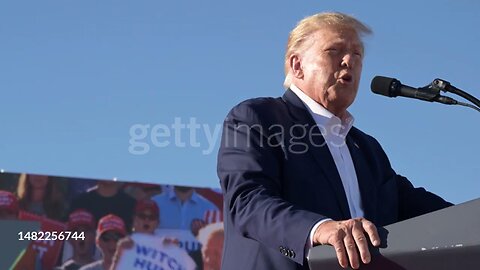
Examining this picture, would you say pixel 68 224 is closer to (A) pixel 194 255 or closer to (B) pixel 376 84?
(A) pixel 194 255

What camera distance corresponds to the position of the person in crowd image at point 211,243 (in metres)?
12.8

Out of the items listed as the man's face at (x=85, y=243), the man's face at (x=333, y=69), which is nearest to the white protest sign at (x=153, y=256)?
the man's face at (x=85, y=243)

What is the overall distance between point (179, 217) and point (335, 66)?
10803 millimetres

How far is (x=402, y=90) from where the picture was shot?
7.34 feet

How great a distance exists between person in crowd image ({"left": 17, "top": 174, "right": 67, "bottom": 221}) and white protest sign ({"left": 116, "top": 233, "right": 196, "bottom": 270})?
118cm

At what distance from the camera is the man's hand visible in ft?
4.10

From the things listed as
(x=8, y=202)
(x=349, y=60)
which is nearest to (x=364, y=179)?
(x=349, y=60)

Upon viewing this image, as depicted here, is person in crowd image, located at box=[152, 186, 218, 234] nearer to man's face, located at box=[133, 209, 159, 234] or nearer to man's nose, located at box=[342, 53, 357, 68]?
man's face, located at box=[133, 209, 159, 234]

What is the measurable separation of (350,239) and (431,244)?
14 centimetres

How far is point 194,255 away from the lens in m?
12.7

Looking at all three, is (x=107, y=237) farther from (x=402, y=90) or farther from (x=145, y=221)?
(x=402, y=90)

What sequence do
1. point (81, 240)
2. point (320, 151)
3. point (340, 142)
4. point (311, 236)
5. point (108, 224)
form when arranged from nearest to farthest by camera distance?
1. point (311, 236)
2. point (320, 151)
3. point (340, 142)
4. point (81, 240)
5. point (108, 224)

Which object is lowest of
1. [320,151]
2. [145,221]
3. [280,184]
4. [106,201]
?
[280,184]

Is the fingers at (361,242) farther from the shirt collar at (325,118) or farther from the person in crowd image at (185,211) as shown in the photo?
the person in crowd image at (185,211)
